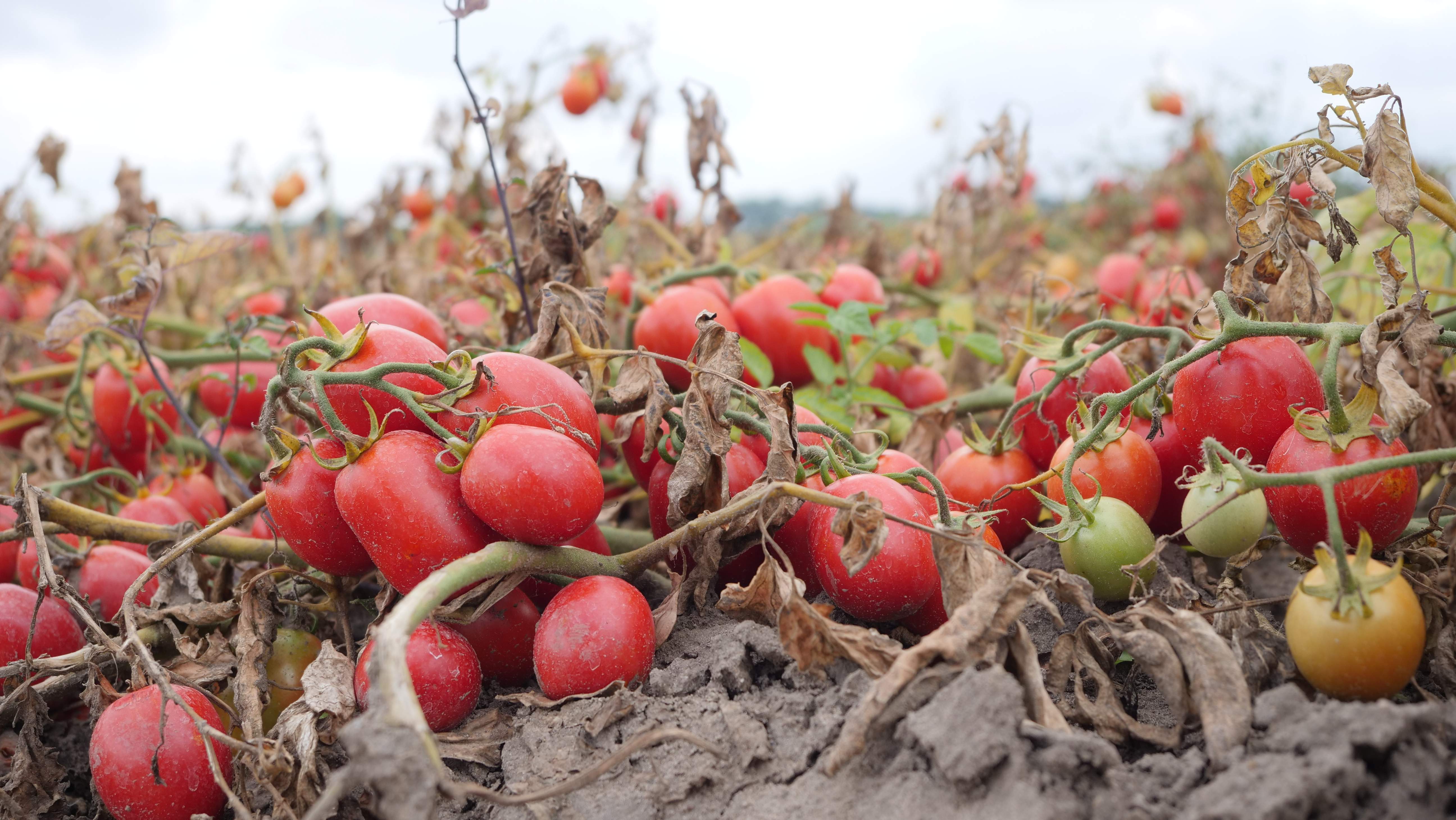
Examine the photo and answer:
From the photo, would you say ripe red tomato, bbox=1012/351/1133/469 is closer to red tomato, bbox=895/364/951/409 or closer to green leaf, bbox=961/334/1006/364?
green leaf, bbox=961/334/1006/364

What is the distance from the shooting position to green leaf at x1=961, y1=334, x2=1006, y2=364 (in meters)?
1.75

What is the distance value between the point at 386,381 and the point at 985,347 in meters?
1.15

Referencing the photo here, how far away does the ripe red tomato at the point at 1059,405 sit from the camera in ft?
4.34

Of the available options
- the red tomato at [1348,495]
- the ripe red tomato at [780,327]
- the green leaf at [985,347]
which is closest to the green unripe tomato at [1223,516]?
the red tomato at [1348,495]

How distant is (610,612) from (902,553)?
1.05ft

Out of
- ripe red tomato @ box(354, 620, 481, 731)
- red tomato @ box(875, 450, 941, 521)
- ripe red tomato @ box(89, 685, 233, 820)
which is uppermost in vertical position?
red tomato @ box(875, 450, 941, 521)

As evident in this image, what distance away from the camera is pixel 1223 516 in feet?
3.38

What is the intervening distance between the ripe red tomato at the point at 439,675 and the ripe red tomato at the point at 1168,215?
4.36 metres

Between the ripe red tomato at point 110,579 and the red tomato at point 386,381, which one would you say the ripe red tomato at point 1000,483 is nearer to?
the red tomato at point 386,381

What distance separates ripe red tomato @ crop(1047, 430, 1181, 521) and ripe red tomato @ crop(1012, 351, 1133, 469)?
14 centimetres

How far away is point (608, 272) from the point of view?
2094 mm

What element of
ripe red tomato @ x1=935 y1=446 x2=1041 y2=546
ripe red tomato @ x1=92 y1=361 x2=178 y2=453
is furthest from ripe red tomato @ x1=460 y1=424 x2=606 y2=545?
ripe red tomato @ x1=92 y1=361 x2=178 y2=453

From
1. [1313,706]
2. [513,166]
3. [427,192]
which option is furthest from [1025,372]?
[427,192]

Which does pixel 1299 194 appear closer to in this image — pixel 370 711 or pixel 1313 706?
pixel 1313 706
